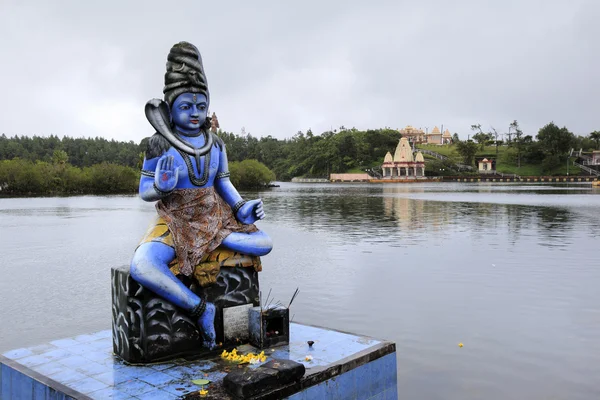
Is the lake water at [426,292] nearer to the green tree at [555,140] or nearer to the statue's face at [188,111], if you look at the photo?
the statue's face at [188,111]

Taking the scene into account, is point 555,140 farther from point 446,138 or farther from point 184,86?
point 184,86

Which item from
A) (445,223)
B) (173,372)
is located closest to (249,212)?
(173,372)

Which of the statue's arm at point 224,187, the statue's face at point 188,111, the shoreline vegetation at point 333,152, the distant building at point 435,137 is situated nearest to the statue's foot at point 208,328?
the statue's arm at point 224,187

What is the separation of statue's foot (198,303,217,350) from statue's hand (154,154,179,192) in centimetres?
120

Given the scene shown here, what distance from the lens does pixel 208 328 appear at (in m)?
5.67

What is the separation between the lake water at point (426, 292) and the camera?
7.04 m

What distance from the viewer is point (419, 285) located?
11.7 metres

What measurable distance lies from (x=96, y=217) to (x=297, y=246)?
1539 cm

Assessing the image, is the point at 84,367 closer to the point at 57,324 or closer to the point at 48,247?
the point at 57,324

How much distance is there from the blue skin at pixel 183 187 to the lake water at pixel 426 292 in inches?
93.7

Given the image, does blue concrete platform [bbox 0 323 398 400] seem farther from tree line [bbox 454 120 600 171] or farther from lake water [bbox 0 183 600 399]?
tree line [bbox 454 120 600 171]

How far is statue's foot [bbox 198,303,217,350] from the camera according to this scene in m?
5.67

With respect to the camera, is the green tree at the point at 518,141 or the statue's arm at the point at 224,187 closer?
the statue's arm at the point at 224,187

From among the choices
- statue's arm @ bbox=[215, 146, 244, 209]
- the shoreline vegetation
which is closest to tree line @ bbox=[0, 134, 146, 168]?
the shoreline vegetation
